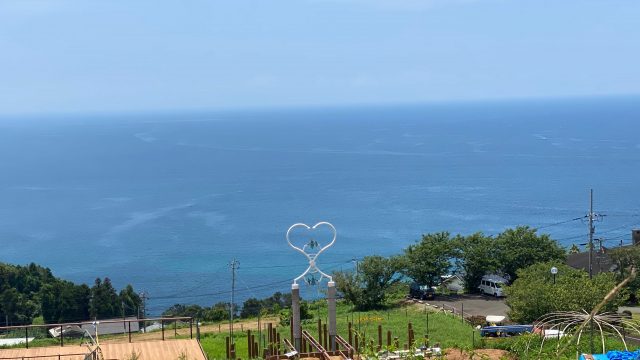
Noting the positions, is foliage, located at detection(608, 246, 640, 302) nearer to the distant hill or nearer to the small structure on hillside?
the small structure on hillside

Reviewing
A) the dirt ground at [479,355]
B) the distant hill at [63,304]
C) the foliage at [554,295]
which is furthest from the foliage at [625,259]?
the distant hill at [63,304]

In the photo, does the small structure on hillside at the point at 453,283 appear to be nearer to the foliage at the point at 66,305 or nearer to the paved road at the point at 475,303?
the paved road at the point at 475,303

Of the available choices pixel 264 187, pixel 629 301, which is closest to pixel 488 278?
pixel 629 301

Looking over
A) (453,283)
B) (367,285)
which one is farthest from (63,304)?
(453,283)

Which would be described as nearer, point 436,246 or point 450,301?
point 450,301

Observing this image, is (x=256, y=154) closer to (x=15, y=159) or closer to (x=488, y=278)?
(x=15, y=159)

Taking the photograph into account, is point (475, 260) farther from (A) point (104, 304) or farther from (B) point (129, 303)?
(B) point (129, 303)
